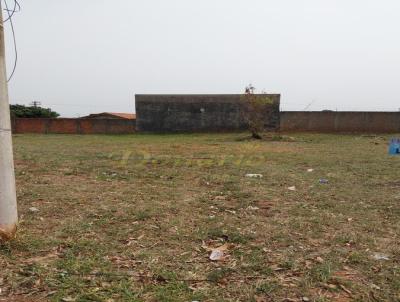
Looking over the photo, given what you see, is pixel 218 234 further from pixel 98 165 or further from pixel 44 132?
pixel 44 132

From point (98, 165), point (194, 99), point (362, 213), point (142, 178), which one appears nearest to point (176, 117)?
point (194, 99)

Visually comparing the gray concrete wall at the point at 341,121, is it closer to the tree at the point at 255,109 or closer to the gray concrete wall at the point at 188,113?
the gray concrete wall at the point at 188,113

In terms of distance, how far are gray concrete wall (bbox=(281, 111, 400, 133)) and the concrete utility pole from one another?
67.1ft

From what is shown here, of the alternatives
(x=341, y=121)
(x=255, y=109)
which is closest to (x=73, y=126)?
(x=255, y=109)

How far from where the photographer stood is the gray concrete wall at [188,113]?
73.7 ft

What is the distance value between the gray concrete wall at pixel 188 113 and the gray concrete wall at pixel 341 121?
9.74ft

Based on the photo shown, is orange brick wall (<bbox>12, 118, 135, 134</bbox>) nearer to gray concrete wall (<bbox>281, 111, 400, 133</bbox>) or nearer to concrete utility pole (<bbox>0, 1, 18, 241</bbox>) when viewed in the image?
gray concrete wall (<bbox>281, 111, 400, 133</bbox>)

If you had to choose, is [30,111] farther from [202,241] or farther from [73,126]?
[202,241]

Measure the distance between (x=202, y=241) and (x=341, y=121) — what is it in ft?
67.0

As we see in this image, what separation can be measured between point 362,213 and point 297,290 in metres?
1.84

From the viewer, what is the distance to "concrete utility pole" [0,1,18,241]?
2529 mm

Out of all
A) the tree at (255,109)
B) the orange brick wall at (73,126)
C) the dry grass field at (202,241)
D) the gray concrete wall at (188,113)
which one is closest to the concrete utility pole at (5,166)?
the dry grass field at (202,241)

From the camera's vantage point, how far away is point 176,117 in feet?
75.5

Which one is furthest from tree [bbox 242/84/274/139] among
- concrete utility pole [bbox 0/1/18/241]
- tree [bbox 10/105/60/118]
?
tree [bbox 10/105/60/118]
